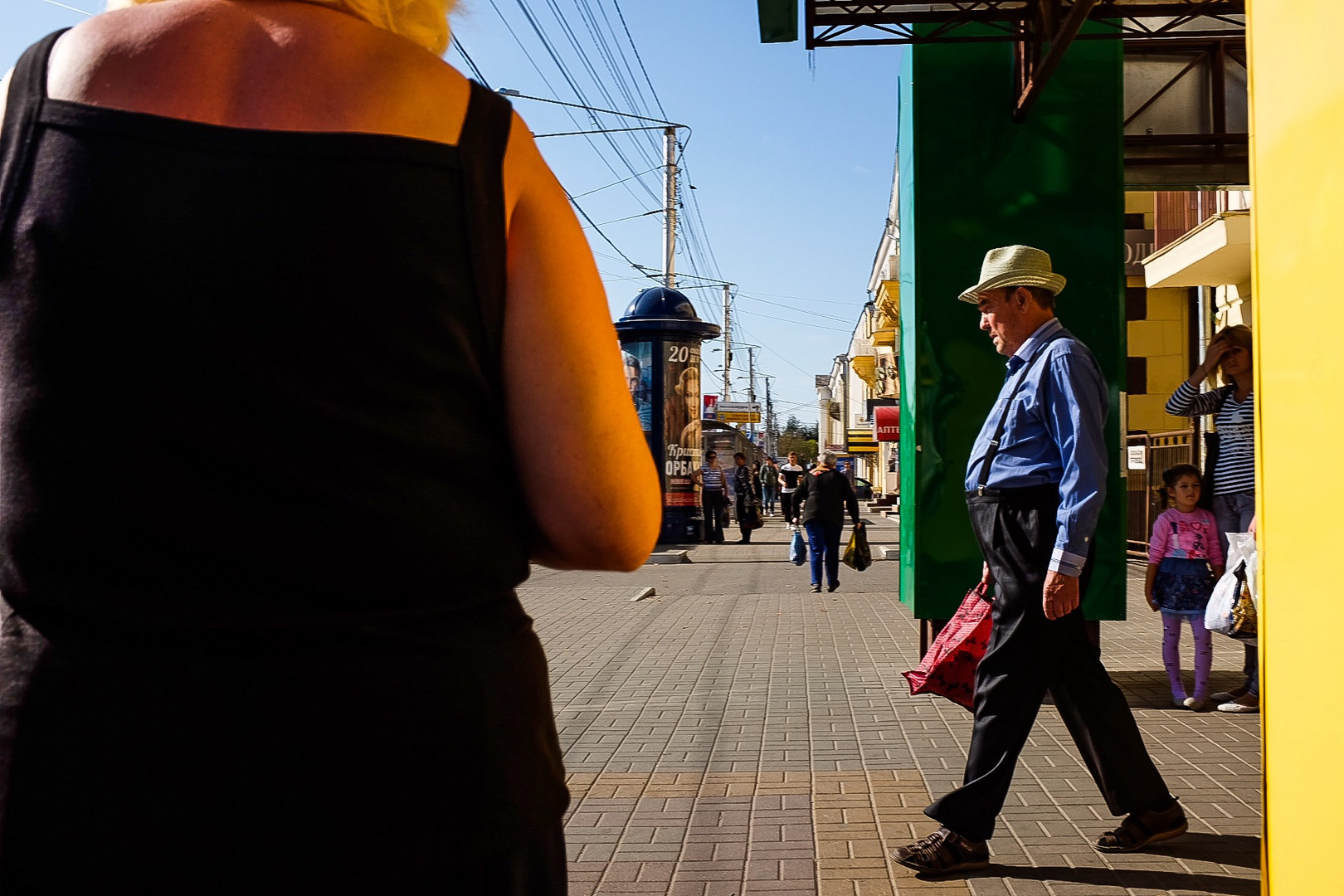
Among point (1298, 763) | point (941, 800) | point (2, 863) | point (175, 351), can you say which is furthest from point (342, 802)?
point (941, 800)

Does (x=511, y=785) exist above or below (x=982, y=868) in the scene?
above

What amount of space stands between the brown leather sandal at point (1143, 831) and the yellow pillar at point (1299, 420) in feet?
5.78

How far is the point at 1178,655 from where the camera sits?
678 centimetres

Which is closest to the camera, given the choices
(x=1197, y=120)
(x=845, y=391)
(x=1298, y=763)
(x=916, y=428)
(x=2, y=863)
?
(x=2, y=863)

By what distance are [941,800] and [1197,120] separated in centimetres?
829

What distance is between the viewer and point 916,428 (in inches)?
283

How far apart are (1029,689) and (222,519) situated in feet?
10.9

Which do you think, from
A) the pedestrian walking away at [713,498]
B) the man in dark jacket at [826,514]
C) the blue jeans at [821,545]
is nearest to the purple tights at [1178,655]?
the man in dark jacket at [826,514]

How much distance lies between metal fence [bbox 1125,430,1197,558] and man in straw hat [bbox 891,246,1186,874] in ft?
39.6

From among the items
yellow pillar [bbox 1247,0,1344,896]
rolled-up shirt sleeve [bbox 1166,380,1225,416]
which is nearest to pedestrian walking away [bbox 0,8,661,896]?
yellow pillar [bbox 1247,0,1344,896]

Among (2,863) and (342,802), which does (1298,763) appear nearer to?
(342,802)

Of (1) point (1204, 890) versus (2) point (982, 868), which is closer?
(1) point (1204, 890)

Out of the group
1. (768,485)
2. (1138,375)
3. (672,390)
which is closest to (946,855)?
(672,390)

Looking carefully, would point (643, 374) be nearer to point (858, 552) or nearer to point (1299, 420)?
point (858, 552)
